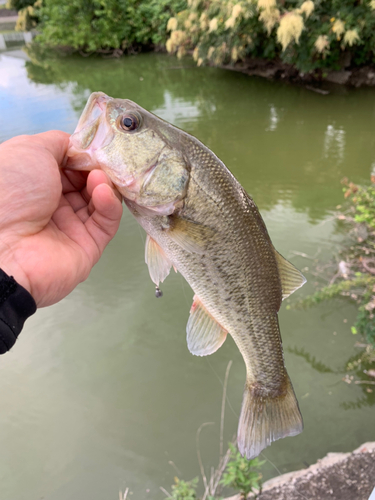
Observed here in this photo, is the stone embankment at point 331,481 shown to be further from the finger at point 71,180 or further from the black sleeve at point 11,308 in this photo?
the finger at point 71,180

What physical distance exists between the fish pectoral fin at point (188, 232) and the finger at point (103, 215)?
258 mm

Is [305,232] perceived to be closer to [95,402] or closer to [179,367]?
[179,367]

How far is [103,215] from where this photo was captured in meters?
1.54

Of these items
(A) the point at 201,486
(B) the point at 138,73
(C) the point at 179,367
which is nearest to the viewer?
(A) the point at 201,486

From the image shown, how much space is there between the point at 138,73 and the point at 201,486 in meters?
17.0

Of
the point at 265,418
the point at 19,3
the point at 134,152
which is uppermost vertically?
the point at 19,3

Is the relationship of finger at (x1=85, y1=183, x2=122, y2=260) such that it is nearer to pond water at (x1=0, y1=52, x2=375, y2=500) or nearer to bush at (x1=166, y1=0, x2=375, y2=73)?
pond water at (x1=0, y1=52, x2=375, y2=500)

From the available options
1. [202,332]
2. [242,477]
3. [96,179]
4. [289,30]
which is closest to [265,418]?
Answer: [202,332]

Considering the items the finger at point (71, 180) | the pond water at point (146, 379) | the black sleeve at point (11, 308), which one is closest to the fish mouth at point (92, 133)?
the finger at point (71, 180)

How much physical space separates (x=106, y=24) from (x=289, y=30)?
14.7 meters

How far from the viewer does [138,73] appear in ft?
52.8

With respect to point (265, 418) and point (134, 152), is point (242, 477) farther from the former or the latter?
point (134, 152)

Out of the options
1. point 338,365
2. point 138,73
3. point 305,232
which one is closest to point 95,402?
point 338,365

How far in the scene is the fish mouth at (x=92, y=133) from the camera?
1.39m
